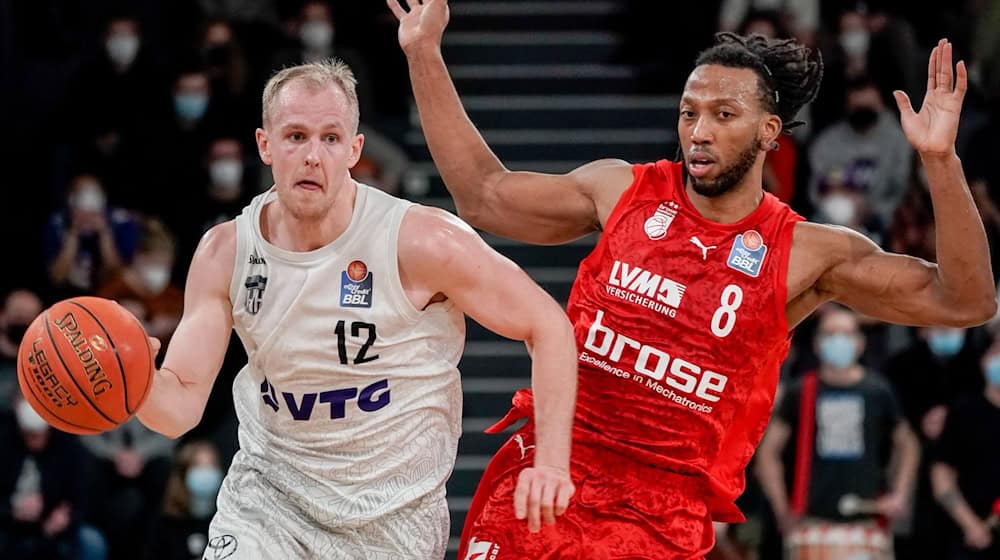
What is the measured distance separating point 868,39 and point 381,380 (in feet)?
26.7

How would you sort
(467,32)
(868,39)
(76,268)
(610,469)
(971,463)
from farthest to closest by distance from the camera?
1. (467,32)
2. (868,39)
3. (76,268)
4. (971,463)
5. (610,469)

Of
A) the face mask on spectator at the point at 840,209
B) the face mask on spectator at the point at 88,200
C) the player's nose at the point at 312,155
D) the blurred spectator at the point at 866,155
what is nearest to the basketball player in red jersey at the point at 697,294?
the player's nose at the point at 312,155

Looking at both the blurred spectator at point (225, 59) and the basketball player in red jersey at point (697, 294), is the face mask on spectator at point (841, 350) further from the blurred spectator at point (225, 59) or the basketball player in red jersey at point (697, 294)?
the blurred spectator at point (225, 59)

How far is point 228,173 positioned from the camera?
38.4ft

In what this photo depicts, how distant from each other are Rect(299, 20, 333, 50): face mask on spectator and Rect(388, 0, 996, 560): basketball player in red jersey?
707cm

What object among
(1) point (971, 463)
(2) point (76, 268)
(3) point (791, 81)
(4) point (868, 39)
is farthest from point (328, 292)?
(4) point (868, 39)

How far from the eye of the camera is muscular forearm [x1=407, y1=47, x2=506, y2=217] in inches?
219

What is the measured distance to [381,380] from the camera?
5.07 m

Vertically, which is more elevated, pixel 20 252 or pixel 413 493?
pixel 20 252

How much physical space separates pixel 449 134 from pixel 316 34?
711 centimetres

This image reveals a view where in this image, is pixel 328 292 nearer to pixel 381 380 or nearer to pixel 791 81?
pixel 381 380

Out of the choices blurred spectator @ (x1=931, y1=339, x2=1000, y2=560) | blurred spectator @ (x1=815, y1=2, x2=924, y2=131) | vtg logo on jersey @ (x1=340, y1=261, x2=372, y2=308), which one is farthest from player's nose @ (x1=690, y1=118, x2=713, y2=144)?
blurred spectator @ (x1=815, y1=2, x2=924, y2=131)

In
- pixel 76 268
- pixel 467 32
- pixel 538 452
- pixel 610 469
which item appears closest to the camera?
pixel 538 452

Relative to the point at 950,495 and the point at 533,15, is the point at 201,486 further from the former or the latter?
the point at 533,15
